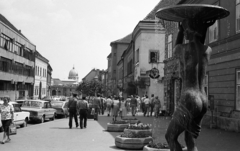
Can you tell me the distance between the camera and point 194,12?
19.1 feet

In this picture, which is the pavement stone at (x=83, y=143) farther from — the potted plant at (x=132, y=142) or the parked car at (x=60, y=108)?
the parked car at (x=60, y=108)

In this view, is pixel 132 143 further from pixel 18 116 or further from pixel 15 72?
pixel 15 72

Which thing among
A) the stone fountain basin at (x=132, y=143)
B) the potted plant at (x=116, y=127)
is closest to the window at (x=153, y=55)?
the potted plant at (x=116, y=127)

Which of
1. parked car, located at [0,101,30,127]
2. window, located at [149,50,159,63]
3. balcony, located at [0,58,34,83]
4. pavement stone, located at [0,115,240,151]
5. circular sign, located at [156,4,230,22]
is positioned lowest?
pavement stone, located at [0,115,240,151]

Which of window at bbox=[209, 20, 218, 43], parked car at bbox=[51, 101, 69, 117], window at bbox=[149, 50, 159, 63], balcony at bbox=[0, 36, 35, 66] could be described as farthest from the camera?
balcony at bbox=[0, 36, 35, 66]

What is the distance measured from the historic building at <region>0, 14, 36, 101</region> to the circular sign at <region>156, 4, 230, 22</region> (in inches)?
1391

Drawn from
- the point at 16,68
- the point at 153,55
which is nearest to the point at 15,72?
the point at 16,68

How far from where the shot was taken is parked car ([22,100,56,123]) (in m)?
20.9

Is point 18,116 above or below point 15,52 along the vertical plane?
below

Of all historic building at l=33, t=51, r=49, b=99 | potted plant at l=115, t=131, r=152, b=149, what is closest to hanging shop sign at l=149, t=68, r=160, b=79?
potted plant at l=115, t=131, r=152, b=149

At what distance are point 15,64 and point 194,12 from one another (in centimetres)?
4343

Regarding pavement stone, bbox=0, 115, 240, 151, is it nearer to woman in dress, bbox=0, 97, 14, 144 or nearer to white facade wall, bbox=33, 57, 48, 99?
woman in dress, bbox=0, 97, 14, 144

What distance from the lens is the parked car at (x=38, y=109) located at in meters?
20.9

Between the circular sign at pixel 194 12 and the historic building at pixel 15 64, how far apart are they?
116 feet
